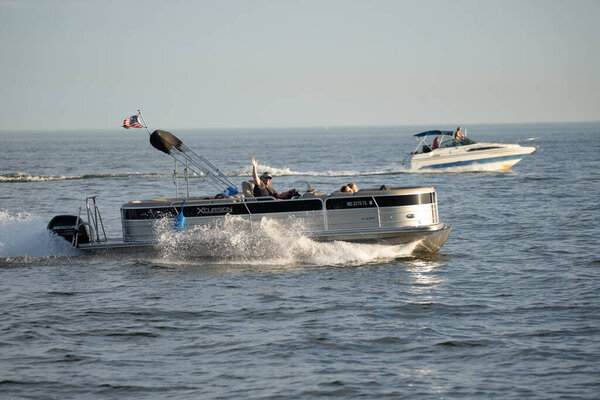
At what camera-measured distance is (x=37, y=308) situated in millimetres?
12922

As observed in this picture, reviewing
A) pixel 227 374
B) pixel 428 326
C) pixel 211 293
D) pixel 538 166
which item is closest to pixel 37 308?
pixel 211 293

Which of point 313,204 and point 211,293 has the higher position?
point 313,204

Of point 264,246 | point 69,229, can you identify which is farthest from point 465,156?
point 69,229

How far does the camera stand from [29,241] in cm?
1692

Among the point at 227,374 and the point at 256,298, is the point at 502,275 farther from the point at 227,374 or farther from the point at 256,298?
the point at 227,374

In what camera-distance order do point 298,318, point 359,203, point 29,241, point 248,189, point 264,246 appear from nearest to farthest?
1. point 298,318
2. point 359,203
3. point 264,246
4. point 248,189
5. point 29,241

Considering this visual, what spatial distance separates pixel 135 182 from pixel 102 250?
25062 millimetres

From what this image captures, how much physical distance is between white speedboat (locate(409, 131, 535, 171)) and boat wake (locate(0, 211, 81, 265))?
29138 mm

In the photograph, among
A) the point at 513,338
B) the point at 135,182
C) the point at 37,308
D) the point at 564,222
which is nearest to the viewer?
the point at 513,338

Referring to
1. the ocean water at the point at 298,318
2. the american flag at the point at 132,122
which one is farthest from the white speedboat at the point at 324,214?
the american flag at the point at 132,122

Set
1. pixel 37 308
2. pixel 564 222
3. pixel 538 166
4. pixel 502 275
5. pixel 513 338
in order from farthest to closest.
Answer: pixel 538 166, pixel 564 222, pixel 502 275, pixel 37 308, pixel 513 338

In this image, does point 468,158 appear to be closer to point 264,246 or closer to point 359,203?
point 359,203

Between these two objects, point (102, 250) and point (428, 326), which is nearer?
point (428, 326)

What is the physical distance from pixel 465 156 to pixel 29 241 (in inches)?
1212
